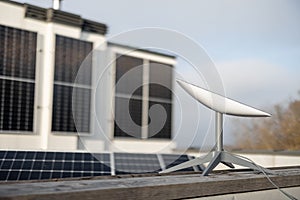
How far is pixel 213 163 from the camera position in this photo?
192 cm

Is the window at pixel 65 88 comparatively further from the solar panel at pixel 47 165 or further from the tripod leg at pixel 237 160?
the tripod leg at pixel 237 160

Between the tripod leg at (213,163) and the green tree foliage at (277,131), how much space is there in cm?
591

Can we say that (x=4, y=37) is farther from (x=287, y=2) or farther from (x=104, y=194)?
(x=104, y=194)

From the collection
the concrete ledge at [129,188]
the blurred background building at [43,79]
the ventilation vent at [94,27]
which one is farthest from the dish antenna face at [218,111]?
the ventilation vent at [94,27]

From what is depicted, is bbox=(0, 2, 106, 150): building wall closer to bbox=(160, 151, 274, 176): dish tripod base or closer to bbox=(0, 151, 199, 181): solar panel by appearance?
bbox=(0, 151, 199, 181): solar panel

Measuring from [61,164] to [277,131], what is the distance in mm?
4375

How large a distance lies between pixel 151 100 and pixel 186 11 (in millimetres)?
4541

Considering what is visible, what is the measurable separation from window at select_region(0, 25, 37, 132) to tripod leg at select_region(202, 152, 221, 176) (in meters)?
7.24

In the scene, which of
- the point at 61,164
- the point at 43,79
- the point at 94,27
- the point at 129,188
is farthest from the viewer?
the point at 94,27

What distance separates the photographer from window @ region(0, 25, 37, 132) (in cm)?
856

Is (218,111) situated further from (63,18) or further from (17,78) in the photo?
(63,18)

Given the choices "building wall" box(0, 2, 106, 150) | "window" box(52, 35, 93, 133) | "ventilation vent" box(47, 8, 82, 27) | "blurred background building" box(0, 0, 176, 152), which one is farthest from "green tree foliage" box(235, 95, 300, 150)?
"ventilation vent" box(47, 8, 82, 27)

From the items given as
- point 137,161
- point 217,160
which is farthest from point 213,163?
point 137,161

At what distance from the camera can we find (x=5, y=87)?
8.62 meters
